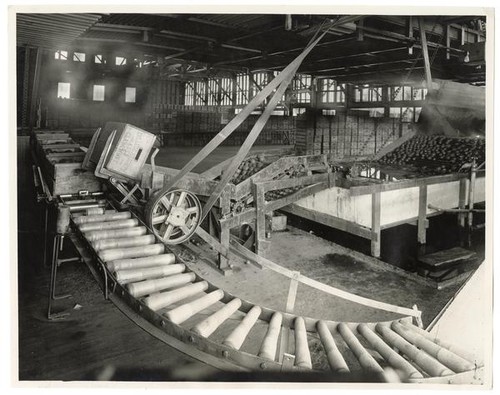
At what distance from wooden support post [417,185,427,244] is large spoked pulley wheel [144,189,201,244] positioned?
759 centimetres

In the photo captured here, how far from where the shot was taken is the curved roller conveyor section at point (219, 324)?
2.90m

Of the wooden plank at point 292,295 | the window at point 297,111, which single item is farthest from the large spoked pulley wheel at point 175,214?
the window at point 297,111

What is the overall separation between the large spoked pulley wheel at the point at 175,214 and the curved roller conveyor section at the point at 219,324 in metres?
1.11

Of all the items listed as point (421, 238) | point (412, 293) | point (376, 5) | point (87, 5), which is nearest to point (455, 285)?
point (412, 293)

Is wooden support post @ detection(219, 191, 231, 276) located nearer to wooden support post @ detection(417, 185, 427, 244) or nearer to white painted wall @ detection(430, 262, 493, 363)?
white painted wall @ detection(430, 262, 493, 363)

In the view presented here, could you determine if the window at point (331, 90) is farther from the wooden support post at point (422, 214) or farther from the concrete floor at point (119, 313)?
the concrete floor at point (119, 313)

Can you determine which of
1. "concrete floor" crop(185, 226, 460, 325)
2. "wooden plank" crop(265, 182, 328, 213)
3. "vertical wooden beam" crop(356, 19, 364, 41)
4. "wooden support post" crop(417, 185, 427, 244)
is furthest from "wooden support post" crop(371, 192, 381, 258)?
"vertical wooden beam" crop(356, 19, 364, 41)

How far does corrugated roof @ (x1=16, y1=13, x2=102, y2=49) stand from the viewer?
5.65 meters

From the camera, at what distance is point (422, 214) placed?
1174 cm

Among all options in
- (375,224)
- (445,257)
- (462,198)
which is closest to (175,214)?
(375,224)

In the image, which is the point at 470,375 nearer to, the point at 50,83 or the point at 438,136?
the point at 438,136

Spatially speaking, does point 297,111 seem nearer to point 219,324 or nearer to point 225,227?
point 225,227

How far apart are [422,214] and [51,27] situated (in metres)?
10.5

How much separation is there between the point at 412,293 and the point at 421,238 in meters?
4.44
